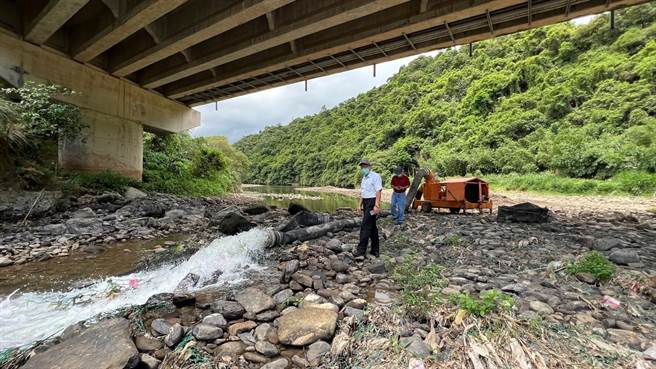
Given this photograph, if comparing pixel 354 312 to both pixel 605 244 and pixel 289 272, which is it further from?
pixel 605 244

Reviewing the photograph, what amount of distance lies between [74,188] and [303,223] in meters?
8.66

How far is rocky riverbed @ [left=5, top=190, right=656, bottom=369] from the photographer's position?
8.41ft

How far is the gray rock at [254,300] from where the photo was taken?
3.51 meters

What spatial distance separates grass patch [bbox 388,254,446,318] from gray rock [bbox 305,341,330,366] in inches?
38.7

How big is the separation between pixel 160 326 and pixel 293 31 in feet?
27.5

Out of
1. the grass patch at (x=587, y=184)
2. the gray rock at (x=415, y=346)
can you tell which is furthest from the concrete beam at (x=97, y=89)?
the grass patch at (x=587, y=184)

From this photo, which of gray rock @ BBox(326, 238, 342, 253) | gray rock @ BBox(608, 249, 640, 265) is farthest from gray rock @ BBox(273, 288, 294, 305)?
gray rock @ BBox(608, 249, 640, 265)

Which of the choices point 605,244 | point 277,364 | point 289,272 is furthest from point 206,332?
point 605,244

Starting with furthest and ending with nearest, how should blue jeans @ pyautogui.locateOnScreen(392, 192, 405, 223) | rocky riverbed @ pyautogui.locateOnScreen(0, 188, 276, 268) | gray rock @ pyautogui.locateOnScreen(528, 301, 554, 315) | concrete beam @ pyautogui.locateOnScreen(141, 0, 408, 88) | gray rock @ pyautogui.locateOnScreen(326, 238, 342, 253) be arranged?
blue jeans @ pyautogui.locateOnScreen(392, 192, 405, 223)
concrete beam @ pyautogui.locateOnScreen(141, 0, 408, 88)
rocky riverbed @ pyautogui.locateOnScreen(0, 188, 276, 268)
gray rock @ pyautogui.locateOnScreen(326, 238, 342, 253)
gray rock @ pyautogui.locateOnScreen(528, 301, 554, 315)

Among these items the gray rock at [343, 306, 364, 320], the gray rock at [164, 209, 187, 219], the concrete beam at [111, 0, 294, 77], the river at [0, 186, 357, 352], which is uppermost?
the concrete beam at [111, 0, 294, 77]

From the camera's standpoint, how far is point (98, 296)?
427 centimetres

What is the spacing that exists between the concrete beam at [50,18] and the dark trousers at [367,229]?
352 inches

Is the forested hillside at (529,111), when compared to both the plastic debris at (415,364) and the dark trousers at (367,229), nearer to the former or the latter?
the dark trousers at (367,229)

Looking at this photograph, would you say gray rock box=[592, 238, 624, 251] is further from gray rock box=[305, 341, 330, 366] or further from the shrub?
the shrub
